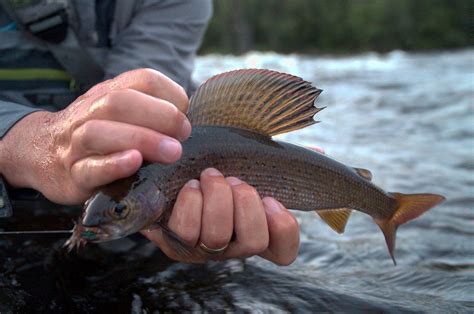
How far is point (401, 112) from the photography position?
29.6 ft

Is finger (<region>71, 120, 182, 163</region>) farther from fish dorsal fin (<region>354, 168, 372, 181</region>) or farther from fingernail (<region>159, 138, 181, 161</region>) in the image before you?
fish dorsal fin (<region>354, 168, 372, 181</region>)

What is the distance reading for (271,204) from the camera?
1967mm

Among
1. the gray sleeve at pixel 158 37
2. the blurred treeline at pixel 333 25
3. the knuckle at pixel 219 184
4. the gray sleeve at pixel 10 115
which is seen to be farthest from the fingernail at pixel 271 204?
the blurred treeline at pixel 333 25

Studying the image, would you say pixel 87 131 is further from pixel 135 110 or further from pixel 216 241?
pixel 216 241

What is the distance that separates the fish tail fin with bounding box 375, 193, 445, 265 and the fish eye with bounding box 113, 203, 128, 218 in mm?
1323

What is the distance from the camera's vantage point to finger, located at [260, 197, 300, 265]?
1947 millimetres

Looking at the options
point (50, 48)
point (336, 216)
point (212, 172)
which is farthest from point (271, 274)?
point (50, 48)

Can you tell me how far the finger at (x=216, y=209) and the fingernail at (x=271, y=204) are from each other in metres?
0.19

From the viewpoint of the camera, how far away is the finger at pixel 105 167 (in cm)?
146

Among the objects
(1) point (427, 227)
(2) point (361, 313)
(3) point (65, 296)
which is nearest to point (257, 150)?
(2) point (361, 313)


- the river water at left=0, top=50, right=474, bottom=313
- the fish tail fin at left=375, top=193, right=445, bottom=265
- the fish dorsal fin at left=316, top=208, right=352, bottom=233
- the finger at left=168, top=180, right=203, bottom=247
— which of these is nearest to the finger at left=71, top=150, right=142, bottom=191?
the finger at left=168, top=180, right=203, bottom=247

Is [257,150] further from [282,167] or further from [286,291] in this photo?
[286,291]

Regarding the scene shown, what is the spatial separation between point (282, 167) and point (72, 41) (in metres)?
1.47

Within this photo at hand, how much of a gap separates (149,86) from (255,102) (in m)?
0.59
